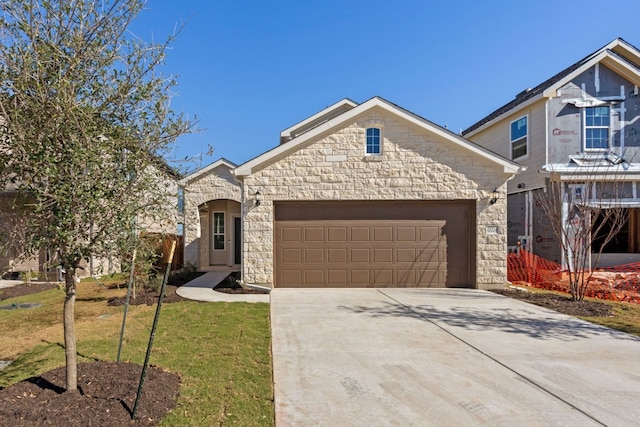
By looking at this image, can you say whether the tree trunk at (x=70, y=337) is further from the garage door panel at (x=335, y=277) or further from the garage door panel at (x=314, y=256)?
the garage door panel at (x=335, y=277)

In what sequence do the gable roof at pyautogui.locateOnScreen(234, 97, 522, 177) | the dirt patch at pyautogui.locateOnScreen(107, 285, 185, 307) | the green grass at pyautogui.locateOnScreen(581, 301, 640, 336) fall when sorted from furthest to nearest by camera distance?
the gable roof at pyautogui.locateOnScreen(234, 97, 522, 177)
the dirt patch at pyautogui.locateOnScreen(107, 285, 185, 307)
the green grass at pyautogui.locateOnScreen(581, 301, 640, 336)

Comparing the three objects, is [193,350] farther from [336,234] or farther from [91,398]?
[336,234]

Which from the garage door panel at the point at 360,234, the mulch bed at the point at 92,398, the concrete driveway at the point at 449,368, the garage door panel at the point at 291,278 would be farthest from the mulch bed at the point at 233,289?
the mulch bed at the point at 92,398

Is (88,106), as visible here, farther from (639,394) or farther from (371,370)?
(639,394)

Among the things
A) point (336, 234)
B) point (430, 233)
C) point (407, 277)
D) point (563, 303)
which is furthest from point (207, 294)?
point (563, 303)

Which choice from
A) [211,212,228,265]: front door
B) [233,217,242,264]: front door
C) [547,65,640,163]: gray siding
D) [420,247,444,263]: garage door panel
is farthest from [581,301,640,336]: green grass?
[211,212,228,265]: front door

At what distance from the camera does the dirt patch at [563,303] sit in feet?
25.1

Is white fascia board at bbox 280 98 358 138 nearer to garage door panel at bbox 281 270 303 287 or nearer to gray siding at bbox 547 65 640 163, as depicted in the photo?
garage door panel at bbox 281 270 303 287

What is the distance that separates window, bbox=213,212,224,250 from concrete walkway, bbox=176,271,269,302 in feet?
10.2

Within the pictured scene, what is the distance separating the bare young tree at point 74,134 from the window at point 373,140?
734cm

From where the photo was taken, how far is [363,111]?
1012 centimetres

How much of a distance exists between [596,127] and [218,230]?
15.3m

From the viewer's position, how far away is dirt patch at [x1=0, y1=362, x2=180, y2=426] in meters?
3.17

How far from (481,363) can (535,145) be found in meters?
11.5
